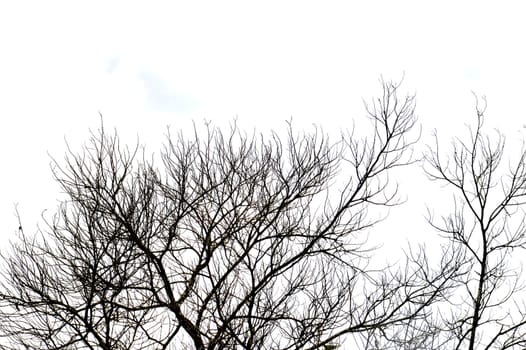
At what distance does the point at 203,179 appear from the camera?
8.72m

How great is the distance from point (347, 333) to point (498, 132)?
3.37 metres

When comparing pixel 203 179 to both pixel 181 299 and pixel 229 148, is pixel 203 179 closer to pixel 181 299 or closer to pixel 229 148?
pixel 229 148

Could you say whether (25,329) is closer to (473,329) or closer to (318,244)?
(318,244)

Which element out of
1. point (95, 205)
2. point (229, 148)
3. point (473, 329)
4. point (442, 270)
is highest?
point (229, 148)

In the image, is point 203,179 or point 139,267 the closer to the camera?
point 139,267

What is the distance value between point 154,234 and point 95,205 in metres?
0.72

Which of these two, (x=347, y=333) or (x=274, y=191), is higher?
(x=274, y=191)

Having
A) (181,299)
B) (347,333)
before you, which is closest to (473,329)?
→ (347,333)

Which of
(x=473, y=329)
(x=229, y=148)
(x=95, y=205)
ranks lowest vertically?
(x=473, y=329)

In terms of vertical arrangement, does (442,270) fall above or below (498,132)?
below

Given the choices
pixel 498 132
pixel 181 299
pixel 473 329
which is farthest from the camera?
pixel 498 132

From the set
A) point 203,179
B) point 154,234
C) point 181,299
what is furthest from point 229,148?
point 181,299

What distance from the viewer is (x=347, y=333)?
328 inches

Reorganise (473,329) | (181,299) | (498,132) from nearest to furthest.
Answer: (181,299), (473,329), (498,132)
